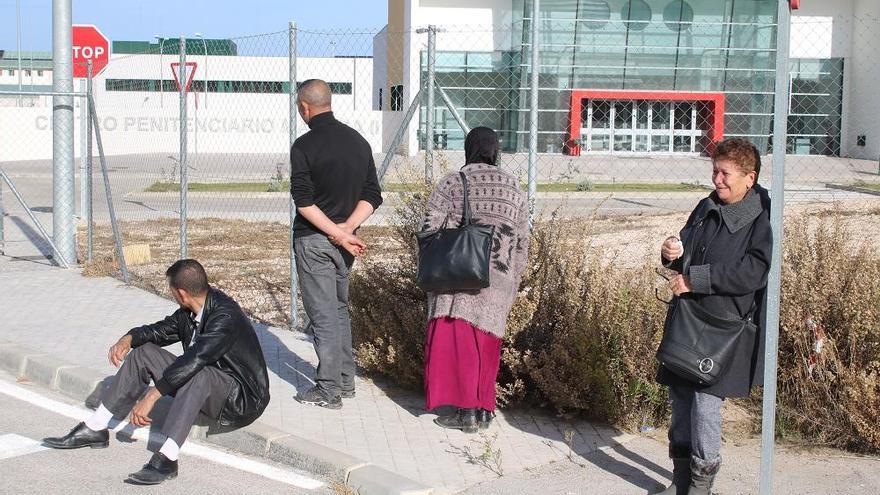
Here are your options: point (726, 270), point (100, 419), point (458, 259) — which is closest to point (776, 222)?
point (726, 270)

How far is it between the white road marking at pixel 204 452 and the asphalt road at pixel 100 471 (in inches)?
0.6

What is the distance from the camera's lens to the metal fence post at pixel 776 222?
3984 millimetres

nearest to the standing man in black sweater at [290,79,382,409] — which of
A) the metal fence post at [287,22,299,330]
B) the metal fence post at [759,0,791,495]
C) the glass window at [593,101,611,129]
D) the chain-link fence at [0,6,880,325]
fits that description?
the metal fence post at [287,22,299,330]

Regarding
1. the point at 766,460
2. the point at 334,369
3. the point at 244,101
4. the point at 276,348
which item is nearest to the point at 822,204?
the point at 276,348

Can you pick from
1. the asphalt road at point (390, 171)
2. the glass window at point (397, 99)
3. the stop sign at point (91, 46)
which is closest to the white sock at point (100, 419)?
the asphalt road at point (390, 171)

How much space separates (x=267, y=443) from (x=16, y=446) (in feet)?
4.77

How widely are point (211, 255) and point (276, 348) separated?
611 cm

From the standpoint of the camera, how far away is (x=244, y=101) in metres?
38.0

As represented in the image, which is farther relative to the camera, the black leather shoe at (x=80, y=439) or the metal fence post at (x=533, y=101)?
the metal fence post at (x=533, y=101)

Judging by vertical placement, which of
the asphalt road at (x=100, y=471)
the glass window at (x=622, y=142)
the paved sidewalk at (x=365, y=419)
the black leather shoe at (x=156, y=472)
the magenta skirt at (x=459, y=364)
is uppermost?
the glass window at (x=622, y=142)

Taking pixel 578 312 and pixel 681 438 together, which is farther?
pixel 578 312

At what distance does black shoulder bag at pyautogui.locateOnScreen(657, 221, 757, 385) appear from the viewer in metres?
4.52

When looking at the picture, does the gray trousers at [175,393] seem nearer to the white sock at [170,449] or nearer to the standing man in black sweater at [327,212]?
the white sock at [170,449]

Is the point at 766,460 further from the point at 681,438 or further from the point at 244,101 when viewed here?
the point at 244,101
